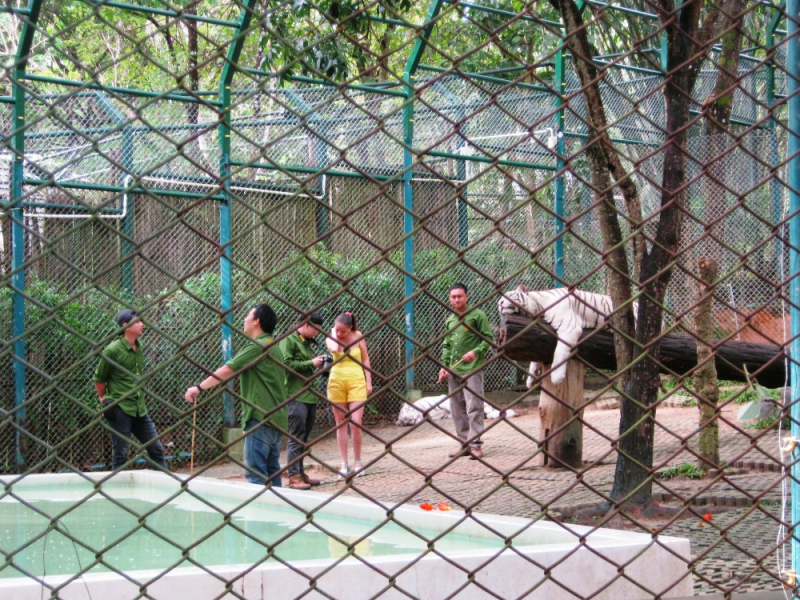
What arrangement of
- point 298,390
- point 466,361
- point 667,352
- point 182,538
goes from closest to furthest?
point 182,538
point 667,352
point 298,390
point 466,361

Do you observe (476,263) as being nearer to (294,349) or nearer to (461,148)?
(461,148)

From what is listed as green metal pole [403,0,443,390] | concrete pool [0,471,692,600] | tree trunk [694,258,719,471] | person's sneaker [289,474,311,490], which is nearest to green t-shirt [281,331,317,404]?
person's sneaker [289,474,311,490]

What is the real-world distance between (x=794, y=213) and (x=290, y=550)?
3.73 metres

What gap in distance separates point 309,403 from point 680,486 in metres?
3.48

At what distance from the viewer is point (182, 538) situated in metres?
5.95

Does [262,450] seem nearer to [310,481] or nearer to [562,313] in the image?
[310,481]

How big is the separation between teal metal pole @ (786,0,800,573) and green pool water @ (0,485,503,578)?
211 cm

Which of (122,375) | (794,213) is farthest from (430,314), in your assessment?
(794,213)

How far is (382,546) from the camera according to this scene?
17.5ft

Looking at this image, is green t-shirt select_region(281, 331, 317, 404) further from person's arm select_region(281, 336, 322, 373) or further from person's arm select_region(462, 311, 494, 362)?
person's arm select_region(462, 311, 494, 362)

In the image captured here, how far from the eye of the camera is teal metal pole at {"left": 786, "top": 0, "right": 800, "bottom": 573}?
8.50 ft

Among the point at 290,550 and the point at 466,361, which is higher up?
the point at 466,361

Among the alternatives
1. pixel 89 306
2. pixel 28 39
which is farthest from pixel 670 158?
pixel 89 306

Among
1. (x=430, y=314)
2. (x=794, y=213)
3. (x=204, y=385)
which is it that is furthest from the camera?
(x=430, y=314)
